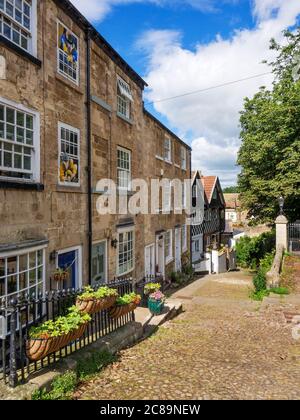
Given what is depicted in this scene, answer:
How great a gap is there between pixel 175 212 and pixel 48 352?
17665 millimetres

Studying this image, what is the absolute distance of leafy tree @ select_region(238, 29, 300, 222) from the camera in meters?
21.4

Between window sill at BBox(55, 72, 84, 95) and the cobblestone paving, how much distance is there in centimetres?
710

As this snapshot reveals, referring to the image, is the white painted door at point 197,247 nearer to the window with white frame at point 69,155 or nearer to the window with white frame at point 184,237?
the window with white frame at point 184,237

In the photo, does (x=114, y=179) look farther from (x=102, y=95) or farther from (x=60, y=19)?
(x=60, y=19)

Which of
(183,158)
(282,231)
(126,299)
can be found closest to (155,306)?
(126,299)

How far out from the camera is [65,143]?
9.46 meters

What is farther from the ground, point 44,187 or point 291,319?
point 44,187

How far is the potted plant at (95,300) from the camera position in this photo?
266 inches

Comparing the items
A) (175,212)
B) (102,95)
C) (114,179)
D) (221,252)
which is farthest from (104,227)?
(221,252)

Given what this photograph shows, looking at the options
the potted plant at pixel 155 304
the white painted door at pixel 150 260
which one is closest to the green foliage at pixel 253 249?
the white painted door at pixel 150 260

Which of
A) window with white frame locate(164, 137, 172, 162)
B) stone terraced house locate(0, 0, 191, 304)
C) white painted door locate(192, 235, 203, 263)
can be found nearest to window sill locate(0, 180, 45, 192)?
stone terraced house locate(0, 0, 191, 304)

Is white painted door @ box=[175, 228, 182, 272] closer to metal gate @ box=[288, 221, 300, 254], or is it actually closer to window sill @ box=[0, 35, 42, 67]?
metal gate @ box=[288, 221, 300, 254]

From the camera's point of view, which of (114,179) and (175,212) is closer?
(114,179)

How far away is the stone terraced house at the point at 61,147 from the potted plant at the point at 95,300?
1.61 meters
